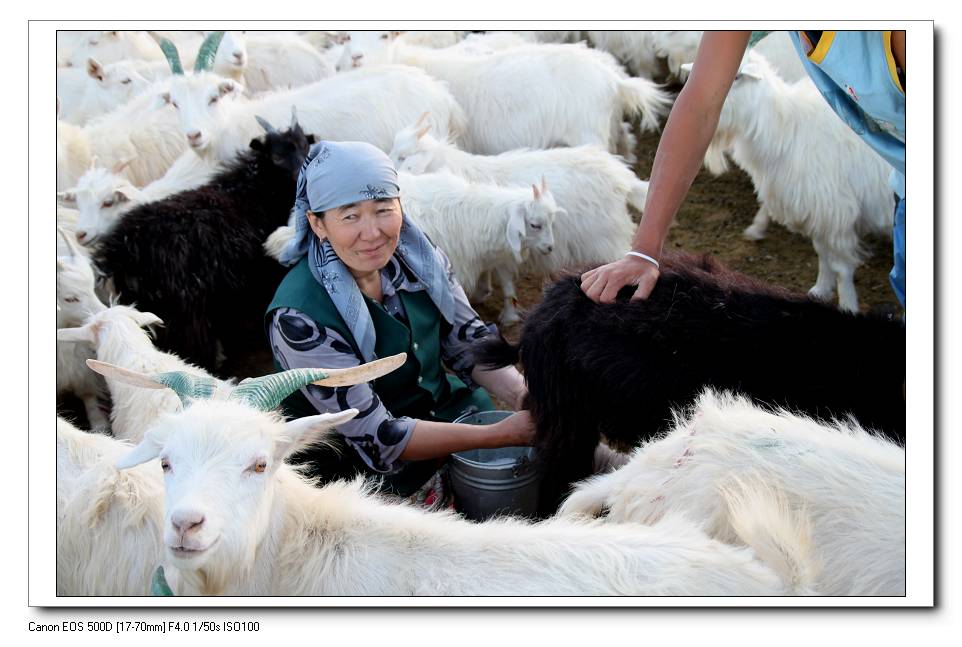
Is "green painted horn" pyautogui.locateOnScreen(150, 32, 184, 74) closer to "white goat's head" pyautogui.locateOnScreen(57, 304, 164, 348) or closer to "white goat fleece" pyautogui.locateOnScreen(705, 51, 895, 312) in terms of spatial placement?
"white goat's head" pyautogui.locateOnScreen(57, 304, 164, 348)

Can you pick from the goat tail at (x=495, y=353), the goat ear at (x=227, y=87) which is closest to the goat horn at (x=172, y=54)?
the goat ear at (x=227, y=87)

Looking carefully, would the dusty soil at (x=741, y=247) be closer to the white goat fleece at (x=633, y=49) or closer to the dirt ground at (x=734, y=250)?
the dirt ground at (x=734, y=250)

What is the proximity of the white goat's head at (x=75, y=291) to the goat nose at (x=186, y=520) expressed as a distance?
2.31m

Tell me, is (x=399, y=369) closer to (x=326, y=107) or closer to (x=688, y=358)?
(x=688, y=358)

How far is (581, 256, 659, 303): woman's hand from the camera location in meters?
2.46

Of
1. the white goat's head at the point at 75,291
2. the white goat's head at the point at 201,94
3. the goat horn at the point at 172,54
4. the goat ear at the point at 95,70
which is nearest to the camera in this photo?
the white goat's head at the point at 75,291

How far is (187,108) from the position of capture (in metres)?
5.59

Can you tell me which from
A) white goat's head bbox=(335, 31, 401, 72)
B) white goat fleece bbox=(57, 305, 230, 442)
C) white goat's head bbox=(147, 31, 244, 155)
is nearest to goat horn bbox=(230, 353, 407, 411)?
white goat fleece bbox=(57, 305, 230, 442)

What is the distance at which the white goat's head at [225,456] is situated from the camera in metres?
1.78

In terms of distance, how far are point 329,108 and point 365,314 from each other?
142 inches

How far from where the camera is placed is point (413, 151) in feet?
17.6

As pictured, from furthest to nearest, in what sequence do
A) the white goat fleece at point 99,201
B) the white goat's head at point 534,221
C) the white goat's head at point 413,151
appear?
the white goat's head at point 413,151 < the white goat's head at point 534,221 < the white goat fleece at point 99,201

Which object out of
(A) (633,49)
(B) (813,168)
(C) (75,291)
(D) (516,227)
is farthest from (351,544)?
(A) (633,49)

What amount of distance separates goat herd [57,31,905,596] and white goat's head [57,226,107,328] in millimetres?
12
